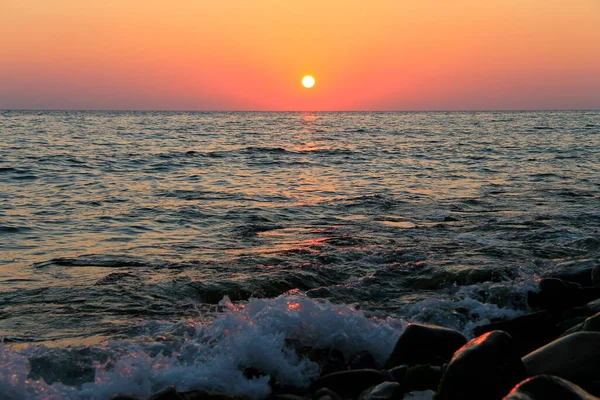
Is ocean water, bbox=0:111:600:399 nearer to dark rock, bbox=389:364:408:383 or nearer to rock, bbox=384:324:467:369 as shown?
rock, bbox=384:324:467:369

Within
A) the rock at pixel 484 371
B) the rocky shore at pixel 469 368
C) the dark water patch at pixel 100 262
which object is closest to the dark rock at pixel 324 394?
the rocky shore at pixel 469 368

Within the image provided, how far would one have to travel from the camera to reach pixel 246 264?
323 inches

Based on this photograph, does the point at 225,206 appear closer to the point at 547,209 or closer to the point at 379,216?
the point at 379,216

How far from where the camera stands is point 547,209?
41.3 ft

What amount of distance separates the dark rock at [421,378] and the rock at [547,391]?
961 millimetres

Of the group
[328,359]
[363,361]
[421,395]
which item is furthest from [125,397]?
[421,395]

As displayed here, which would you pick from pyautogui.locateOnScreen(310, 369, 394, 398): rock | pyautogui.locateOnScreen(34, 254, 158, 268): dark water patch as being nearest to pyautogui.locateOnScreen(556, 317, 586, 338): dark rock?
pyautogui.locateOnScreen(310, 369, 394, 398): rock

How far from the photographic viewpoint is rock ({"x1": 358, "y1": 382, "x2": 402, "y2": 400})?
3.90 meters

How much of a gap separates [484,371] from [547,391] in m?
0.73

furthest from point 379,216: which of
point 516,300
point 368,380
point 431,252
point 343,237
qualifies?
point 368,380

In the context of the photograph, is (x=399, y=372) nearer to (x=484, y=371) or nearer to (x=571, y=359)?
(x=484, y=371)

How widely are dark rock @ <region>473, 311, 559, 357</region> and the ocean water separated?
2.17 ft

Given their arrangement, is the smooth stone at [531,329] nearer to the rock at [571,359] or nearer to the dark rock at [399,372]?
the rock at [571,359]

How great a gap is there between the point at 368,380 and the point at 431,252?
4739 millimetres
